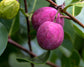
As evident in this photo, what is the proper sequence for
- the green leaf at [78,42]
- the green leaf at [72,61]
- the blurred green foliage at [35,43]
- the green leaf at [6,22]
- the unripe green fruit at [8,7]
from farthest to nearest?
1. the green leaf at [78,42]
2. the green leaf at [72,61]
3. the blurred green foliage at [35,43]
4. the green leaf at [6,22]
5. the unripe green fruit at [8,7]

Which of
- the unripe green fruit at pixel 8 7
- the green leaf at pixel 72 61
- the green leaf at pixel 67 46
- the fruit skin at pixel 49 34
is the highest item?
the unripe green fruit at pixel 8 7

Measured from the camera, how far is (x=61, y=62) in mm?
1605

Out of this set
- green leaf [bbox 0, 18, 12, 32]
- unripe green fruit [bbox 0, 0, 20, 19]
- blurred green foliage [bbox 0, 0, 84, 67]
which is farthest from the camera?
blurred green foliage [bbox 0, 0, 84, 67]

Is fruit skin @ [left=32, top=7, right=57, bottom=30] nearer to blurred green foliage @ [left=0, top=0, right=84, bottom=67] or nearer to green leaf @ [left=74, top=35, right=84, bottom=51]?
blurred green foliage @ [left=0, top=0, right=84, bottom=67]

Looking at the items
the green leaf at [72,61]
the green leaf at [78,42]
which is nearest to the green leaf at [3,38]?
the green leaf at [72,61]

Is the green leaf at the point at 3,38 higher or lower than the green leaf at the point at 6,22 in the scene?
higher

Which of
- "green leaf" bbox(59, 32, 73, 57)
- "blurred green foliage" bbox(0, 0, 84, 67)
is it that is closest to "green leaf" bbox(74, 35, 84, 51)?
"blurred green foliage" bbox(0, 0, 84, 67)

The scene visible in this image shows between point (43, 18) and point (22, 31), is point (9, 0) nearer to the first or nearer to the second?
point (43, 18)

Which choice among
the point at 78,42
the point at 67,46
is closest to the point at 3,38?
the point at 67,46

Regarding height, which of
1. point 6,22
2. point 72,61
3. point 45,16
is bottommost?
point 72,61

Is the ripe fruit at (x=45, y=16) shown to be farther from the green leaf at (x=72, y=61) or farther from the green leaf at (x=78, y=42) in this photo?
the green leaf at (x=78, y=42)

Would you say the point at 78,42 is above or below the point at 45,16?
below

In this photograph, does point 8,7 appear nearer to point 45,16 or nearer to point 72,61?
point 45,16

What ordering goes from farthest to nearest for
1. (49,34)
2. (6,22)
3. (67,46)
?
(67,46), (6,22), (49,34)
